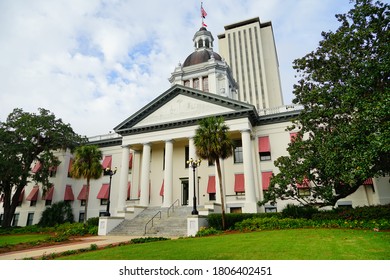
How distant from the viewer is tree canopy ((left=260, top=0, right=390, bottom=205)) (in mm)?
13359

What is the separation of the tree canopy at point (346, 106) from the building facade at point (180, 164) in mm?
6744

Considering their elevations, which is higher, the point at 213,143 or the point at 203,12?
the point at 203,12

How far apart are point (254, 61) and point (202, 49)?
147ft

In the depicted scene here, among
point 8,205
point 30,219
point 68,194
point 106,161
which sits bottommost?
point 30,219

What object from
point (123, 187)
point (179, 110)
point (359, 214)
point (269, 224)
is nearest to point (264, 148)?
point (179, 110)

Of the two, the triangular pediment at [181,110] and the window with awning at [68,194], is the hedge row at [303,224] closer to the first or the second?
the triangular pediment at [181,110]

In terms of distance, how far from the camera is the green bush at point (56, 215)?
3075 cm

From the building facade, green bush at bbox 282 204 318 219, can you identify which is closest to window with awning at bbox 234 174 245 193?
the building facade

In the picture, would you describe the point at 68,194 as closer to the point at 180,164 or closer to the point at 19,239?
the point at 19,239

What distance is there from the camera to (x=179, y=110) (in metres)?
29.3

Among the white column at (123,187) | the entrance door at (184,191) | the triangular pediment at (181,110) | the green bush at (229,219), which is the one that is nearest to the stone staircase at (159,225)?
the green bush at (229,219)

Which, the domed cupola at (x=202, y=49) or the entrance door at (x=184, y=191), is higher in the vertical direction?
the domed cupola at (x=202, y=49)

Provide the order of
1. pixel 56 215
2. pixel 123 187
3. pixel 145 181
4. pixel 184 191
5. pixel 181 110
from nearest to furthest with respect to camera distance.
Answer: pixel 145 181 < pixel 123 187 < pixel 181 110 < pixel 184 191 < pixel 56 215

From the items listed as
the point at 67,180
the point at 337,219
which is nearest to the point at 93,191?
the point at 67,180
